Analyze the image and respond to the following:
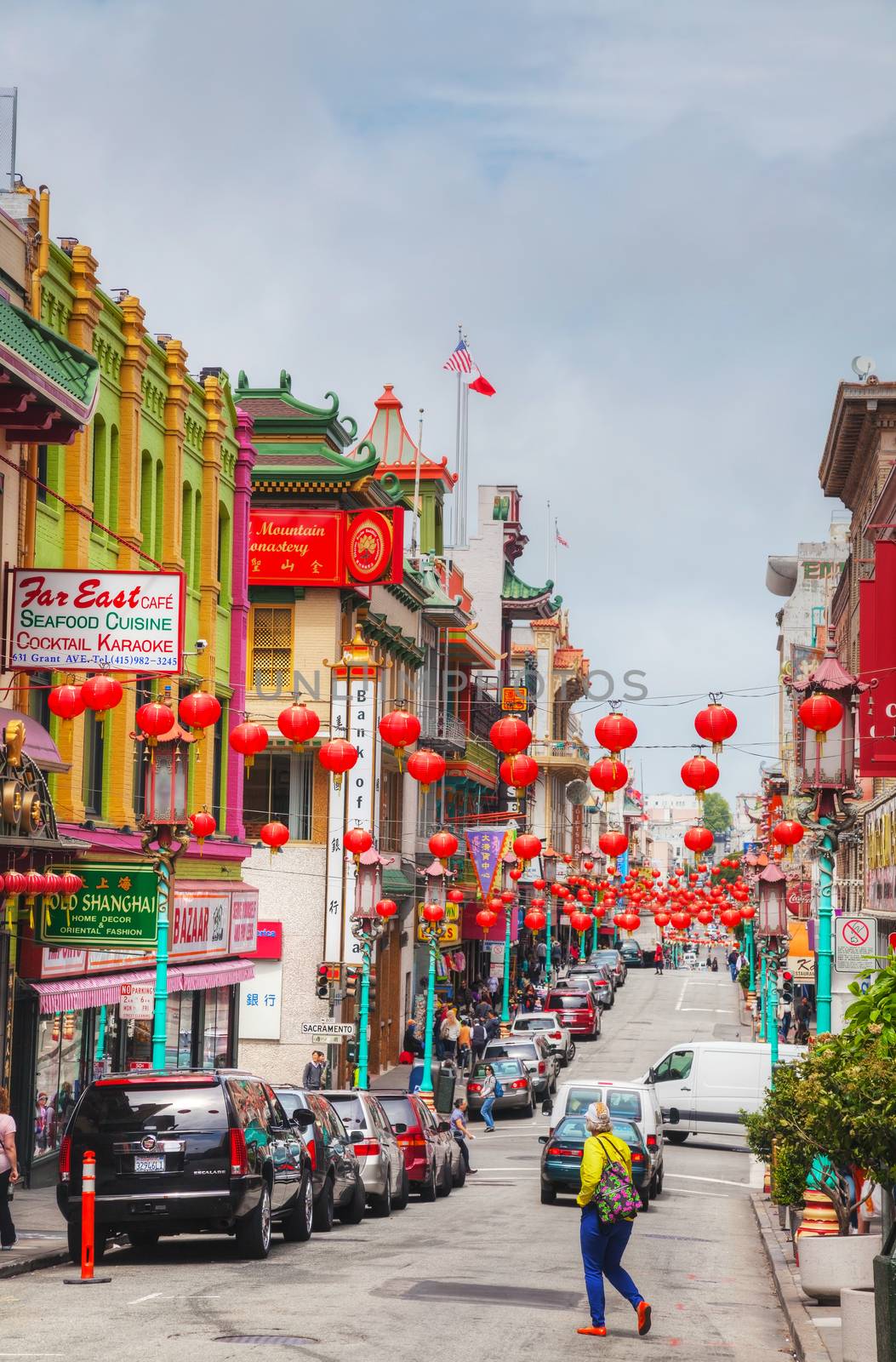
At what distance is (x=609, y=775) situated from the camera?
2447cm

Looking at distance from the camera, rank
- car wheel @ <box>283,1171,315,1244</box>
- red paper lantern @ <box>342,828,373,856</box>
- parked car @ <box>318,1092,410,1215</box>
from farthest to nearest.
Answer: red paper lantern @ <box>342,828,373,856</box> → parked car @ <box>318,1092,410,1215</box> → car wheel @ <box>283,1171,315,1244</box>

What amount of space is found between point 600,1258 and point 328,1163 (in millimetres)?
8159

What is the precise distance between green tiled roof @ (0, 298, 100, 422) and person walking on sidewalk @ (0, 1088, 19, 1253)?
884cm

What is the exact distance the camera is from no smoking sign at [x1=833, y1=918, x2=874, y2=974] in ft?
99.1

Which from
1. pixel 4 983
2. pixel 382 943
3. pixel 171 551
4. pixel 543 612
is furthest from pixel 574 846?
pixel 4 983

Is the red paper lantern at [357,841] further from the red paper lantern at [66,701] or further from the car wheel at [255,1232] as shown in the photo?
the car wheel at [255,1232]

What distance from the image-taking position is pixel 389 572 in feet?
158

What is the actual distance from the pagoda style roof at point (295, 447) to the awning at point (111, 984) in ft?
50.2

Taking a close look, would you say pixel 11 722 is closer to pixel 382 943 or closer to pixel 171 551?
pixel 171 551

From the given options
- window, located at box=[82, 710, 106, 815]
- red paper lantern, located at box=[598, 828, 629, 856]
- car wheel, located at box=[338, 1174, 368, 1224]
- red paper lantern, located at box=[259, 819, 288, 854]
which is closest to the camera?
car wheel, located at box=[338, 1174, 368, 1224]

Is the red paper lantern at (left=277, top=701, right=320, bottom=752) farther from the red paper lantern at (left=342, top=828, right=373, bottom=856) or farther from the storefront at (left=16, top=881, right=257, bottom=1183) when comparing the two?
the red paper lantern at (left=342, top=828, right=373, bottom=856)

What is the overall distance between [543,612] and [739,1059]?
4710cm

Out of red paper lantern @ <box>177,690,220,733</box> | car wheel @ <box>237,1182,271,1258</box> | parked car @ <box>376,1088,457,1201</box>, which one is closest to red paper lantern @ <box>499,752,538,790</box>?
red paper lantern @ <box>177,690,220,733</box>

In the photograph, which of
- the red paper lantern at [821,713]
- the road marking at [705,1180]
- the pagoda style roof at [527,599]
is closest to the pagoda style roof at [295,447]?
the road marking at [705,1180]
